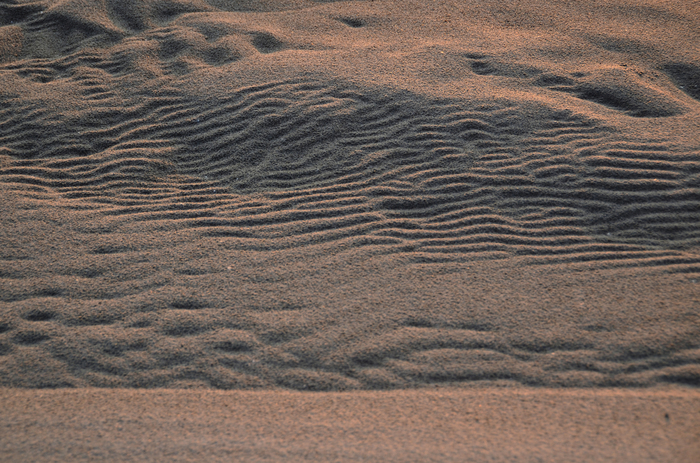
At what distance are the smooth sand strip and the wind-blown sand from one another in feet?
0.29

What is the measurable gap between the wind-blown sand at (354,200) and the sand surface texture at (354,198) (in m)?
0.02

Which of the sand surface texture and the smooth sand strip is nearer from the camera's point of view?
the smooth sand strip

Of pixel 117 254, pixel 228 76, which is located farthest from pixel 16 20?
pixel 117 254

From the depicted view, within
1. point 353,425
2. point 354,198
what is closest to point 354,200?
point 354,198

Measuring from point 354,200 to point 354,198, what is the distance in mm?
18

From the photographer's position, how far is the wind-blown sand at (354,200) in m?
2.71

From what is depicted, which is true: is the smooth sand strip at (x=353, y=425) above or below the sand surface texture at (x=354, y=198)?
below

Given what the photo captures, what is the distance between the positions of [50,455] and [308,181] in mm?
2365

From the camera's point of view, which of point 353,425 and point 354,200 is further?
point 354,200

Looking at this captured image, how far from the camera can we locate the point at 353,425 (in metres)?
2.38

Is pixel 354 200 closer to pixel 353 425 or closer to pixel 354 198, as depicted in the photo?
pixel 354 198

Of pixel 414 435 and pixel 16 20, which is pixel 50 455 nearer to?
pixel 414 435

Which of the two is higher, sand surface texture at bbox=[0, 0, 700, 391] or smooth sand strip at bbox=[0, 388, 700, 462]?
sand surface texture at bbox=[0, 0, 700, 391]

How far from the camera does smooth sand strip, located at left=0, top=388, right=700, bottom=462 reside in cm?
224
